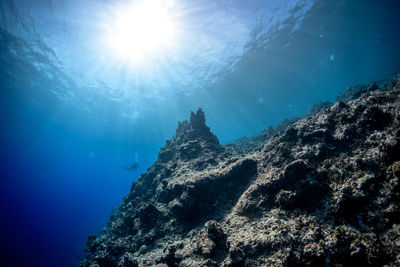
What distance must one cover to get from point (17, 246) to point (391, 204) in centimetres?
9533

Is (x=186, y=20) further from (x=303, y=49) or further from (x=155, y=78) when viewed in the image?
(x=303, y=49)

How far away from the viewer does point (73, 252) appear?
51656 mm

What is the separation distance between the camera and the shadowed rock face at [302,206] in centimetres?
402

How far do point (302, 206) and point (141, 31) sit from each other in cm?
2871

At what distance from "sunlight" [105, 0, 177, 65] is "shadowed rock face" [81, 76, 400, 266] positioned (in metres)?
20.4

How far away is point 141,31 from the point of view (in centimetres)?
2523

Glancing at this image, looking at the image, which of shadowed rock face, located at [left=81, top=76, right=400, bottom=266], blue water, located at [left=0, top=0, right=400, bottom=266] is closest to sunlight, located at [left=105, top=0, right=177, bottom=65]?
blue water, located at [left=0, top=0, right=400, bottom=266]

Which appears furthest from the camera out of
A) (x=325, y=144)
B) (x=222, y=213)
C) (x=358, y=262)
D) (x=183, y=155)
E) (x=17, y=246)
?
(x=17, y=246)

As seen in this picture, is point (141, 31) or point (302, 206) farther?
point (141, 31)

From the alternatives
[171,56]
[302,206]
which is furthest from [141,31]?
[302,206]

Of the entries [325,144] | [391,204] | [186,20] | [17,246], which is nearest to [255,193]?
[325,144]

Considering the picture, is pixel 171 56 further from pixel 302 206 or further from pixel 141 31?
pixel 302 206

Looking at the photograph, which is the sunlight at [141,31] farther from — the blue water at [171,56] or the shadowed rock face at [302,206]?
the shadowed rock face at [302,206]

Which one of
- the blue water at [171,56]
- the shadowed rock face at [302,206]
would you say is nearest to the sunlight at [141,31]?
the blue water at [171,56]
